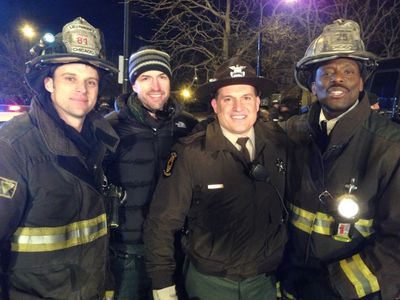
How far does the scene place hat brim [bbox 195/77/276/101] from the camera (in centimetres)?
257

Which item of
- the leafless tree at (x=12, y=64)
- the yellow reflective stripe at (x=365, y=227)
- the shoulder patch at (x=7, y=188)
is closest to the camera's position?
the shoulder patch at (x=7, y=188)

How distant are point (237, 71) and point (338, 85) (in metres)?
0.70

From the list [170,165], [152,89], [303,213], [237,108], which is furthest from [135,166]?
[303,213]

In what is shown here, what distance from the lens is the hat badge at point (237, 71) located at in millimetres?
2557

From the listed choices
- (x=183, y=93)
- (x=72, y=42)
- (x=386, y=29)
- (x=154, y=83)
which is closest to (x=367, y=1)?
(x=386, y=29)

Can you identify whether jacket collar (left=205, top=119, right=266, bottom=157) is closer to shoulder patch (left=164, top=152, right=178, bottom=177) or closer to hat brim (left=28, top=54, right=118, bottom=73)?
shoulder patch (left=164, top=152, right=178, bottom=177)

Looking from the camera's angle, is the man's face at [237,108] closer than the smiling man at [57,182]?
No

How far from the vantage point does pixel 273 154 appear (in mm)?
2662

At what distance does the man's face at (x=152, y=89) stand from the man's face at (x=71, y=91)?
81cm

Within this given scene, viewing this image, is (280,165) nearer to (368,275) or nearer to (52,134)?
(368,275)

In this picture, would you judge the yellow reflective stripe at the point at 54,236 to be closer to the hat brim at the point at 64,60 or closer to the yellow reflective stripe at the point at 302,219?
the hat brim at the point at 64,60

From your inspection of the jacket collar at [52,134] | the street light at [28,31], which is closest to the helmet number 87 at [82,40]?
the jacket collar at [52,134]

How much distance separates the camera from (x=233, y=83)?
2602 millimetres

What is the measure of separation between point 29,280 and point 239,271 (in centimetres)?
124
